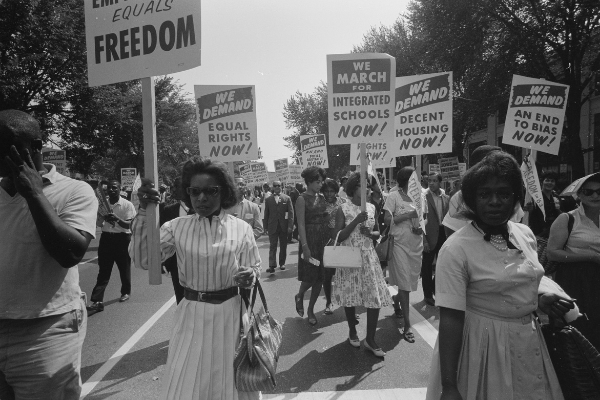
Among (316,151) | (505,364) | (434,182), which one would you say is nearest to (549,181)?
(434,182)

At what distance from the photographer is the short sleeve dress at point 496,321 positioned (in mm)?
2117

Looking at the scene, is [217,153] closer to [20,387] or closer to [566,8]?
[20,387]

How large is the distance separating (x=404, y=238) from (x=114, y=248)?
14.6ft

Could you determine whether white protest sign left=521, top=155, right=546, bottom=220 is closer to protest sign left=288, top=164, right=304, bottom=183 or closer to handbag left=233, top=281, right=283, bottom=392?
handbag left=233, top=281, right=283, bottom=392

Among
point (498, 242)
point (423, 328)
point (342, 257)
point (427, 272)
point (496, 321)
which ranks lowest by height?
point (423, 328)

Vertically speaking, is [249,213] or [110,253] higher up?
[249,213]

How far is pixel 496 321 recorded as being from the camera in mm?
2152

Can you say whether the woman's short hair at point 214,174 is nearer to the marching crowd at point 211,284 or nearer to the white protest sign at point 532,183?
the marching crowd at point 211,284

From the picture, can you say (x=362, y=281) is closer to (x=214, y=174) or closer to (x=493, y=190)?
(x=214, y=174)

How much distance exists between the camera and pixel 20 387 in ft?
7.50

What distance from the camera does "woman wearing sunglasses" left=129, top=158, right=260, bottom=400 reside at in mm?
2742

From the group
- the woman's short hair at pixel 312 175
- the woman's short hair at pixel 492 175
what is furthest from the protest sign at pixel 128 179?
the woman's short hair at pixel 492 175

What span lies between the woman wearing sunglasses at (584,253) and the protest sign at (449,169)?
26.0ft

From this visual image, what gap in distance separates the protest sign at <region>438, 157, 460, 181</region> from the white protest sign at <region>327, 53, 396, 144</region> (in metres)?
6.44
